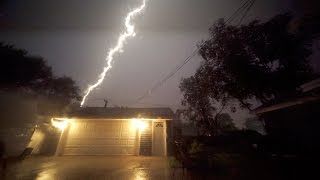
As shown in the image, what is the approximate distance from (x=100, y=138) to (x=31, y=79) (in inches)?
507

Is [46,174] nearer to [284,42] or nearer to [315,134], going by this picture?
[315,134]

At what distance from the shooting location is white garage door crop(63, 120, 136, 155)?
15.9 meters

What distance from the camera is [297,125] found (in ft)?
32.7

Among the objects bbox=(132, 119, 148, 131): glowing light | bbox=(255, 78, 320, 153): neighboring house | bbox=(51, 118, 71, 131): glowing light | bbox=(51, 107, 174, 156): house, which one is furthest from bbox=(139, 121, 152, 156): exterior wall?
bbox=(255, 78, 320, 153): neighboring house

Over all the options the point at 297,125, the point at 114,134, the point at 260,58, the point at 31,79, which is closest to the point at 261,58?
the point at 260,58

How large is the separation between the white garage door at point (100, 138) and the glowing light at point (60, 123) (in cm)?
43

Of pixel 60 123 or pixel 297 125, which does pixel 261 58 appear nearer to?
pixel 297 125

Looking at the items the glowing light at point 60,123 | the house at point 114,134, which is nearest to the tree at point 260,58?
the house at point 114,134

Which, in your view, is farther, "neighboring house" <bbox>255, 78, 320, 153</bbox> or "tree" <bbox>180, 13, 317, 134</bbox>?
"tree" <bbox>180, 13, 317, 134</bbox>

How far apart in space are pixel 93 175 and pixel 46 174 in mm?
2011

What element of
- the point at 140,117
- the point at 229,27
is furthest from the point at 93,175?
the point at 229,27

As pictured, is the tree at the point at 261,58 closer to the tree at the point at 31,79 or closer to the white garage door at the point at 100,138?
the white garage door at the point at 100,138

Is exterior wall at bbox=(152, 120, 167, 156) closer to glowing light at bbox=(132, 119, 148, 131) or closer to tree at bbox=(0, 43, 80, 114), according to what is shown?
glowing light at bbox=(132, 119, 148, 131)

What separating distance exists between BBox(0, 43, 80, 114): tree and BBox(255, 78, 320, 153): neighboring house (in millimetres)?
18751
